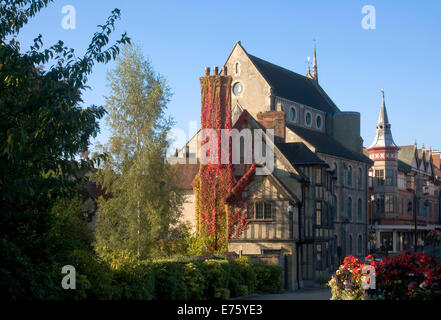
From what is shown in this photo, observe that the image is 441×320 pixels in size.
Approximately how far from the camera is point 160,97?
35.4 meters

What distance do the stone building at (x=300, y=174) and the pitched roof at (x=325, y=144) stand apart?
0.17 meters

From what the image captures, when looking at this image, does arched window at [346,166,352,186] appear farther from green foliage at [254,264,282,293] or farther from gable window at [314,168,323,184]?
green foliage at [254,264,282,293]

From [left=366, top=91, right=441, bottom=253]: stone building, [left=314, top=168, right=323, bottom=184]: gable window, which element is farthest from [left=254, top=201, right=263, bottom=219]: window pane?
[left=366, top=91, right=441, bottom=253]: stone building

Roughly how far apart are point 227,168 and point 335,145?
1037 inches

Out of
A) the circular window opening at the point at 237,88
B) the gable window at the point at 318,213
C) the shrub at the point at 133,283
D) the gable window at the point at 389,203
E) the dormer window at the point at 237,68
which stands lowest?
the shrub at the point at 133,283

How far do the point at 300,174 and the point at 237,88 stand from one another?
907 inches

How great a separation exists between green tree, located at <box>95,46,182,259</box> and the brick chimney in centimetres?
982

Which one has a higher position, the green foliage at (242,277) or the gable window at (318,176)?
the gable window at (318,176)

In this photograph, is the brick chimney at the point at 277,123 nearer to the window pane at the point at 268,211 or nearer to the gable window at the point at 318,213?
the gable window at the point at 318,213

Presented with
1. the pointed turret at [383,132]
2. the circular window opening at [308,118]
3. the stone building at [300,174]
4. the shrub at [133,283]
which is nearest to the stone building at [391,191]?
the pointed turret at [383,132]

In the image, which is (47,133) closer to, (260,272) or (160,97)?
(260,272)

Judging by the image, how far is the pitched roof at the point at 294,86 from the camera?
6019 cm

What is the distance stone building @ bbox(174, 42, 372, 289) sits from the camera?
117 feet

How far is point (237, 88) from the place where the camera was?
194 ft
